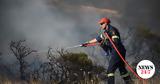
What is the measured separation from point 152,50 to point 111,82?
2235 cm

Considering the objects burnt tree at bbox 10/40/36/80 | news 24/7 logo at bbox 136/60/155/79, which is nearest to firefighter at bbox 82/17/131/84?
news 24/7 logo at bbox 136/60/155/79

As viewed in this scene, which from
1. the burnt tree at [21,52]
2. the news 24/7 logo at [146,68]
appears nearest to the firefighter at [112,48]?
the news 24/7 logo at [146,68]

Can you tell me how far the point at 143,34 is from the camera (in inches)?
1345

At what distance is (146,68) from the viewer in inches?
426

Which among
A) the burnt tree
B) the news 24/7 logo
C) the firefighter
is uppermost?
the burnt tree

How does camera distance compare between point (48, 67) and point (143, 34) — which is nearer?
point (48, 67)

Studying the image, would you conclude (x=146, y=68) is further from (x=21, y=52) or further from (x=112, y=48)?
(x=21, y=52)

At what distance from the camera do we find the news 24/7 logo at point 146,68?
1076 centimetres

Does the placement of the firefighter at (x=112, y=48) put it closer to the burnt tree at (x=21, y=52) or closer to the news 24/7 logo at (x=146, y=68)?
the news 24/7 logo at (x=146, y=68)

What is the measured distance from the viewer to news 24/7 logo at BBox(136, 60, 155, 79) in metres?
10.8

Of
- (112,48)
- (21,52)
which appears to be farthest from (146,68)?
(21,52)

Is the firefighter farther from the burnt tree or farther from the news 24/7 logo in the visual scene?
the burnt tree

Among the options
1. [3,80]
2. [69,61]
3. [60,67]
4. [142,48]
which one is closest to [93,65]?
[69,61]

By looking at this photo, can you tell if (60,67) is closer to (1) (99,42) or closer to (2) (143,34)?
(2) (143,34)
